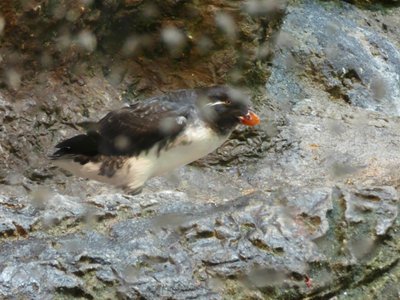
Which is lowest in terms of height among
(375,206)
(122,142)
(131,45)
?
(122,142)

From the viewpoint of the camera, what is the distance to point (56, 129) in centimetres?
663

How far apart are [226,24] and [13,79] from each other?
157cm

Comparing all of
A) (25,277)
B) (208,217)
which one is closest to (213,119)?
(208,217)

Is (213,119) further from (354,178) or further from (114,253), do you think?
(114,253)

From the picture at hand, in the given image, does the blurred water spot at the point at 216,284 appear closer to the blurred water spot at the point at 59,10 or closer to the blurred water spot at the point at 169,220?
the blurred water spot at the point at 169,220

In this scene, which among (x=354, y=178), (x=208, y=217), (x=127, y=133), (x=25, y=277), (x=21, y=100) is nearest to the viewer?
(x=25, y=277)

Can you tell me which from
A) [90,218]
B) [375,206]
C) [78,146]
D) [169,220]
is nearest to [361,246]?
[375,206]

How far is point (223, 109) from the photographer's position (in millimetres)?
6117

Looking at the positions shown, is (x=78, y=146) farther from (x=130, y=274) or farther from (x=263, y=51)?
(x=130, y=274)

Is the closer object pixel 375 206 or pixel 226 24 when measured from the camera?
pixel 375 206

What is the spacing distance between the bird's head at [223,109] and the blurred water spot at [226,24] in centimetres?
94

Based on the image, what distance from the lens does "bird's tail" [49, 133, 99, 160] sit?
241 inches

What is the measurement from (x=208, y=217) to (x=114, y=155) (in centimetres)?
200

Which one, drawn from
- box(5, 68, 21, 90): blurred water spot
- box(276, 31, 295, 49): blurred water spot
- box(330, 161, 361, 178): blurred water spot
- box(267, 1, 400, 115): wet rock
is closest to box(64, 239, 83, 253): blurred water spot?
box(330, 161, 361, 178): blurred water spot
